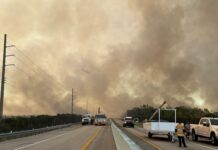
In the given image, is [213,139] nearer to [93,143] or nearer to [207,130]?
[207,130]

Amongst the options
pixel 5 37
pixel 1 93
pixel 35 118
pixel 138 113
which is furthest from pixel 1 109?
pixel 138 113

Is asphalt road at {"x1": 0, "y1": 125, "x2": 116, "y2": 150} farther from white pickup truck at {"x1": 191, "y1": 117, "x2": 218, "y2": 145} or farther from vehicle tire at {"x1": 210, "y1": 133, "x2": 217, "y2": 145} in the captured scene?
vehicle tire at {"x1": 210, "y1": 133, "x2": 217, "y2": 145}

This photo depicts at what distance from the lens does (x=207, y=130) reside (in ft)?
127

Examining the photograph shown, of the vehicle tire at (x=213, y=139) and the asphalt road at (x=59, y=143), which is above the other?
the vehicle tire at (x=213, y=139)

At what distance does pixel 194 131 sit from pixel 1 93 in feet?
72.4

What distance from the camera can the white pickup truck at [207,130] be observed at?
37031mm

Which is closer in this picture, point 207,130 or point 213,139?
point 213,139

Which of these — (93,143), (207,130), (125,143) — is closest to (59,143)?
(93,143)

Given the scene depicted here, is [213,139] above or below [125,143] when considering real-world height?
below

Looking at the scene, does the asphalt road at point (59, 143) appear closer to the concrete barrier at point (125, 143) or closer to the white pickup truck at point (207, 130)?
→ the white pickup truck at point (207, 130)

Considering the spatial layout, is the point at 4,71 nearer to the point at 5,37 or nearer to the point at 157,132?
the point at 5,37

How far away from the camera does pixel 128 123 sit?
9275 centimetres

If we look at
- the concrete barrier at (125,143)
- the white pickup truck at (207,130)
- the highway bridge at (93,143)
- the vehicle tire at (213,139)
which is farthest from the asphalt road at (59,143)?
the vehicle tire at (213,139)

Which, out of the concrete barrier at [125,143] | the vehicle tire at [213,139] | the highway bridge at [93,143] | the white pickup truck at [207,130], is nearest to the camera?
the concrete barrier at [125,143]
